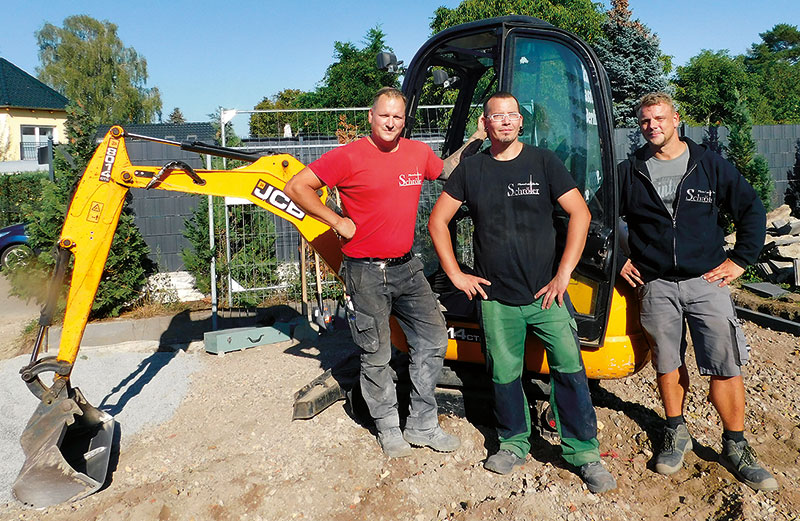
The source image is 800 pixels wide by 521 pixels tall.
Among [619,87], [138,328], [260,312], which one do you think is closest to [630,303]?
[260,312]

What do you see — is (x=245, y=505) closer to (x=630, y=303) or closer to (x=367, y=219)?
(x=367, y=219)

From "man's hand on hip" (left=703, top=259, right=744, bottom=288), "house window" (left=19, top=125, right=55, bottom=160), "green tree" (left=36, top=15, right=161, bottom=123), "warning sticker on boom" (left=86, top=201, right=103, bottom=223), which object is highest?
"green tree" (left=36, top=15, right=161, bottom=123)

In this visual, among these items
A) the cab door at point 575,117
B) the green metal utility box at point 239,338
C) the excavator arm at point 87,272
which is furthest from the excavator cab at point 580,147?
the green metal utility box at point 239,338

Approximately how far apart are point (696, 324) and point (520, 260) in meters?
1.06

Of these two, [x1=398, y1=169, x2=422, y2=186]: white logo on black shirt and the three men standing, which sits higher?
[x1=398, y1=169, x2=422, y2=186]: white logo on black shirt

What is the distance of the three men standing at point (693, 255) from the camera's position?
3.17 metres

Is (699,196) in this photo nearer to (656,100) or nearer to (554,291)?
(656,100)

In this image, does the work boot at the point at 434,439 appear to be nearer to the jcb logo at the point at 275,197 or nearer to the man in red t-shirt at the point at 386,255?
the man in red t-shirt at the point at 386,255

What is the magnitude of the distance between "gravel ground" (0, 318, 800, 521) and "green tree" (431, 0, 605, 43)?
2717cm

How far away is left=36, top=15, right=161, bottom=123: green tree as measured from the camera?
3900cm

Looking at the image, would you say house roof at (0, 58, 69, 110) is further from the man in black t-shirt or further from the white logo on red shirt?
the man in black t-shirt

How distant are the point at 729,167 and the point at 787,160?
11.4 metres

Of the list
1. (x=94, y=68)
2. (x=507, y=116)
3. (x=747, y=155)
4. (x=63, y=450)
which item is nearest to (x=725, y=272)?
(x=507, y=116)

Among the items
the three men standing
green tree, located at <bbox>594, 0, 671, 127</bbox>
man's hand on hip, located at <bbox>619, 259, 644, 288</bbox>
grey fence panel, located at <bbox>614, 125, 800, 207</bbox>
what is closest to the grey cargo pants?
man's hand on hip, located at <bbox>619, 259, 644, 288</bbox>
